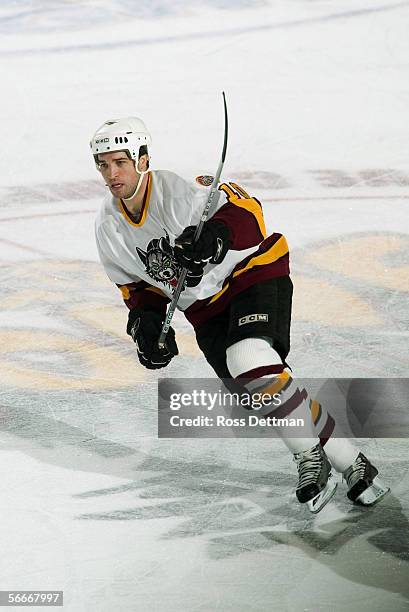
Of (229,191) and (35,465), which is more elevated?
(229,191)

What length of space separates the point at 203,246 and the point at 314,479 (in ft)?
2.18

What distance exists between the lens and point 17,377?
353 centimetres

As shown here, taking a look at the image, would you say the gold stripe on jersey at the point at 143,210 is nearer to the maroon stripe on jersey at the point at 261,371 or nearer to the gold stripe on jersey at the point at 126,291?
the gold stripe on jersey at the point at 126,291

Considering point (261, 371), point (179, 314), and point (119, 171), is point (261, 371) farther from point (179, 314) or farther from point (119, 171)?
point (179, 314)

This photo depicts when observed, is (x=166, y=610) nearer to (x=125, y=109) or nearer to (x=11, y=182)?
(x=11, y=182)

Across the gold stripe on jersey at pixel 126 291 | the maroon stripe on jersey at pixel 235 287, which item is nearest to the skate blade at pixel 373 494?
the maroon stripe on jersey at pixel 235 287

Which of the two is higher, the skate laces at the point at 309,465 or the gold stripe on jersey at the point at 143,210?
the gold stripe on jersey at the point at 143,210

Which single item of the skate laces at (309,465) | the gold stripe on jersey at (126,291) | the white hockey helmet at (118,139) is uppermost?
the white hockey helmet at (118,139)

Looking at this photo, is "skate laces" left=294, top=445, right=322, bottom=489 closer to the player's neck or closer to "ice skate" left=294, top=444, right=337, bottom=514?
"ice skate" left=294, top=444, right=337, bottom=514

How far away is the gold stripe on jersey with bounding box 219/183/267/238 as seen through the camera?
114 inches

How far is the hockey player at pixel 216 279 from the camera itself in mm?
2713

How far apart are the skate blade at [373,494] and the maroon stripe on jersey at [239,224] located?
73 centimetres

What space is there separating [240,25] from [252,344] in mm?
3955

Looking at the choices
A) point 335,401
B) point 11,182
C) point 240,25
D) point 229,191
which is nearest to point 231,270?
point 229,191
